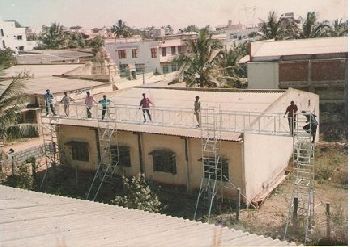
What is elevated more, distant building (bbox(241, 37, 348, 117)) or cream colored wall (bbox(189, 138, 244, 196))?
distant building (bbox(241, 37, 348, 117))

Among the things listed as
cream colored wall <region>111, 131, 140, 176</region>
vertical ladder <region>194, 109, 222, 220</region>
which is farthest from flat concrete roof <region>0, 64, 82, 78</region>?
vertical ladder <region>194, 109, 222, 220</region>

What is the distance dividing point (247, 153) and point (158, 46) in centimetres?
3678

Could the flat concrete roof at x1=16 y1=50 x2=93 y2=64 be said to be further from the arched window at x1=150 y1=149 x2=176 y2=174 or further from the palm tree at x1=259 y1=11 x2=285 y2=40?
the arched window at x1=150 y1=149 x2=176 y2=174

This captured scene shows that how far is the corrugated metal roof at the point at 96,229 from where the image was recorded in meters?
7.24

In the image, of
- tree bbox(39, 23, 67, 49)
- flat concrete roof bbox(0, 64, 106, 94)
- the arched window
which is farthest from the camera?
tree bbox(39, 23, 67, 49)

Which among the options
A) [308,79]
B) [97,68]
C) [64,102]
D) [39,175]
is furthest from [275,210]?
[97,68]

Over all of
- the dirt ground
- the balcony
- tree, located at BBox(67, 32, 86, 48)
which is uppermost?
tree, located at BBox(67, 32, 86, 48)

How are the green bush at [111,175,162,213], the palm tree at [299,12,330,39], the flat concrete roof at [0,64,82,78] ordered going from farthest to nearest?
the flat concrete roof at [0,64,82,78] < the palm tree at [299,12,330,39] < the green bush at [111,175,162,213]

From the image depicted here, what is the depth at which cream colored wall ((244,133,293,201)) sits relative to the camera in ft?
51.9

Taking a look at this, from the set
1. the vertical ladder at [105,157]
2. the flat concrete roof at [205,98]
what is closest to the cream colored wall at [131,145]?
the vertical ladder at [105,157]

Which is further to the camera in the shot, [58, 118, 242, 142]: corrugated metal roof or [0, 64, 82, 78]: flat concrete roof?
[0, 64, 82, 78]: flat concrete roof

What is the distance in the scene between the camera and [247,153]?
15.6 metres

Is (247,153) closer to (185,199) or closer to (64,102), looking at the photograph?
(185,199)

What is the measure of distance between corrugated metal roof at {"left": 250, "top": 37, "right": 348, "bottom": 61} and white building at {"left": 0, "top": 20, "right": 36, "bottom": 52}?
4663 centimetres
